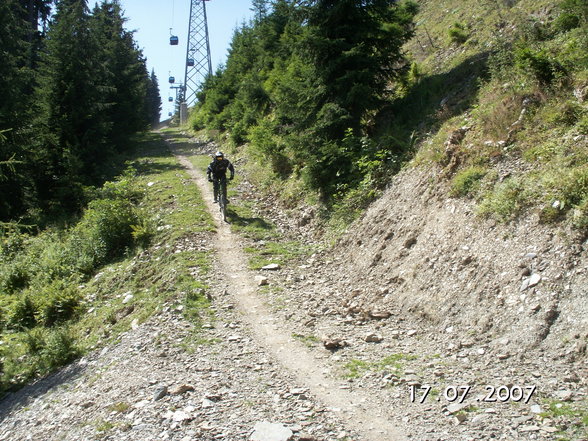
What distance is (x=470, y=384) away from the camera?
5.66m

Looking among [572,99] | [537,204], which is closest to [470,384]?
[537,204]

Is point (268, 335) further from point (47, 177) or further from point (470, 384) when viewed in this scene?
point (47, 177)

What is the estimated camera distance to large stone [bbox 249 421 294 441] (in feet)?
17.1

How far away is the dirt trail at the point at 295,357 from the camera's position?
5316mm

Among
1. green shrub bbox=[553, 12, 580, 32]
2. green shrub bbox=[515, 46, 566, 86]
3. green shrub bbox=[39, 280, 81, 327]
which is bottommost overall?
green shrub bbox=[39, 280, 81, 327]

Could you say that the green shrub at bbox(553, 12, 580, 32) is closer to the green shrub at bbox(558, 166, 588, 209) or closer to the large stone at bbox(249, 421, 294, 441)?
the green shrub at bbox(558, 166, 588, 209)

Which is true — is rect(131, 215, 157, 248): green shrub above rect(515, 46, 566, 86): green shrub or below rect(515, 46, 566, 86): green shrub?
below

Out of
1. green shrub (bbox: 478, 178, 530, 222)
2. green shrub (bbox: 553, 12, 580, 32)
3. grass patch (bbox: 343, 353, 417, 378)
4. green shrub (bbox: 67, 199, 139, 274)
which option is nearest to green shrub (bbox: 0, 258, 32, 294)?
green shrub (bbox: 67, 199, 139, 274)

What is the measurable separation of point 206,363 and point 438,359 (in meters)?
3.54

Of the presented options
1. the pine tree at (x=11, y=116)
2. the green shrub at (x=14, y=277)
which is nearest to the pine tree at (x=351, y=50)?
the green shrub at (x=14, y=277)

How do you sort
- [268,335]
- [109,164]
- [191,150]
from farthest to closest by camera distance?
[191,150]
[109,164]
[268,335]

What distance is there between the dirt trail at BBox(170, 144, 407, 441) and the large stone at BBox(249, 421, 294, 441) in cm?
72

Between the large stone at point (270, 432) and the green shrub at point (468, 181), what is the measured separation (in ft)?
19.4

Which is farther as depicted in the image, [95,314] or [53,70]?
[53,70]
